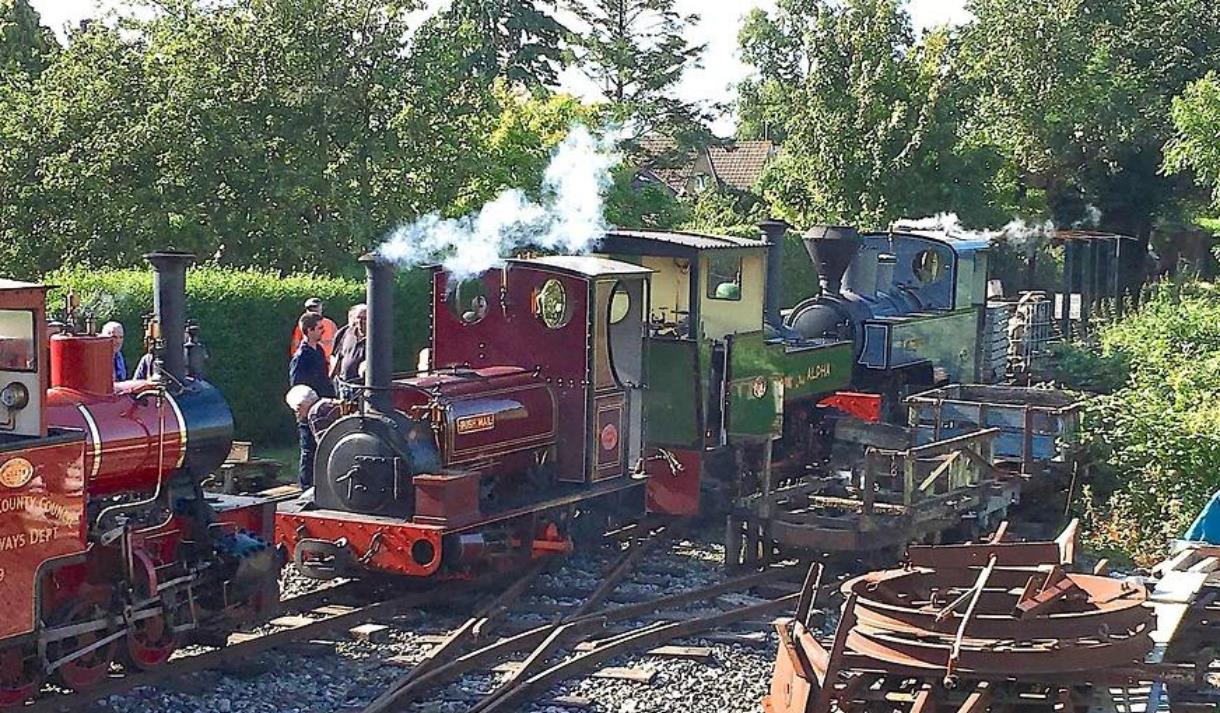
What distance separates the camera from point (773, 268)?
14.9m

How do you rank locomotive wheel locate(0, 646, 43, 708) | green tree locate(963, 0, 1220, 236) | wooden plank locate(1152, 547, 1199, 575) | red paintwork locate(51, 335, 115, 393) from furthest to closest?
green tree locate(963, 0, 1220, 236), wooden plank locate(1152, 547, 1199, 575), red paintwork locate(51, 335, 115, 393), locomotive wheel locate(0, 646, 43, 708)

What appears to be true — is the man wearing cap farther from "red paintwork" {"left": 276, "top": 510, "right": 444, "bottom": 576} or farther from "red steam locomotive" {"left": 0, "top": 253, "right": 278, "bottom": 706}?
"red steam locomotive" {"left": 0, "top": 253, "right": 278, "bottom": 706}

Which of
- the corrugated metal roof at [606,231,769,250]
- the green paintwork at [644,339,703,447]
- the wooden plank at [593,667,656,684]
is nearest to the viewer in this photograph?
the wooden plank at [593,667,656,684]

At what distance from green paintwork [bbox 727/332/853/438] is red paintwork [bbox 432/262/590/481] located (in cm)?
178

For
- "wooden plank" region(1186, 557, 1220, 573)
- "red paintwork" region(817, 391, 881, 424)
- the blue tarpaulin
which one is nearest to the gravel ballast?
"wooden plank" region(1186, 557, 1220, 573)

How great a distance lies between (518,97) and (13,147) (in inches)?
542

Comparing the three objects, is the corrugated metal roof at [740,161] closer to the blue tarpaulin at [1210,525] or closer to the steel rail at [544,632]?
the steel rail at [544,632]

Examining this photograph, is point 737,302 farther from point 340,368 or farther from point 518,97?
point 518,97

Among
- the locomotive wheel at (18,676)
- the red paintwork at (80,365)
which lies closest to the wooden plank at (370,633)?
the locomotive wheel at (18,676)

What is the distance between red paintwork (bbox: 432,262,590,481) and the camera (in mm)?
10867

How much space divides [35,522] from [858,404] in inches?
339

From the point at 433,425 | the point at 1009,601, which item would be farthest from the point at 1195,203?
the point at 1009,601

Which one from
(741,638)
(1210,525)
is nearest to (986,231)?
(1210,525)

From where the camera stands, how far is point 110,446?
25.5 ft
